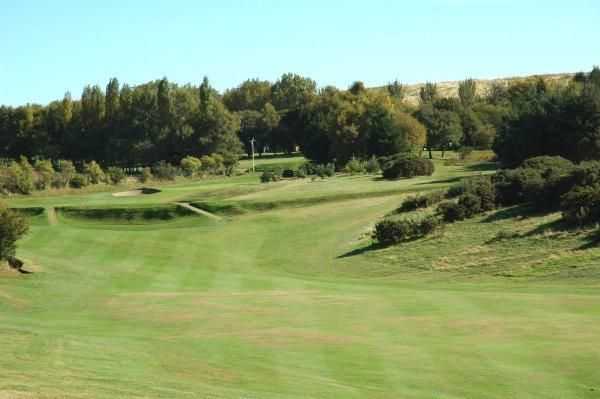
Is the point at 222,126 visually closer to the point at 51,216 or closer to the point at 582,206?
the point at 51,216

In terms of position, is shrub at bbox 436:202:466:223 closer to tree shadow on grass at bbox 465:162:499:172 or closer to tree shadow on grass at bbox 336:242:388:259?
tree shadow on grass at bbox 336:242:388:259

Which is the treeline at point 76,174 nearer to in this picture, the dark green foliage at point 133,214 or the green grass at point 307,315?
the dark green foliage at point 133,214

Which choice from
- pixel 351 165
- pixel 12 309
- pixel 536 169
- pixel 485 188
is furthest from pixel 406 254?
pixel 351 165

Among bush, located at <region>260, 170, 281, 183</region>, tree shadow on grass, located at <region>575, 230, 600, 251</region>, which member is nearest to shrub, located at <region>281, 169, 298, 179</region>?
bush, located at <region>260, 170, 281, 183</region>

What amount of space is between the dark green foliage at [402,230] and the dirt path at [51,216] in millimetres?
24607

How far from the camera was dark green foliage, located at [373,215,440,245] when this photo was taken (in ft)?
131

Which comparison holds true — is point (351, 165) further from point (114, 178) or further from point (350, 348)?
point (350, 348)

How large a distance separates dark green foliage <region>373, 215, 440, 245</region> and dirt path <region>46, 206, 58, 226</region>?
24.6m

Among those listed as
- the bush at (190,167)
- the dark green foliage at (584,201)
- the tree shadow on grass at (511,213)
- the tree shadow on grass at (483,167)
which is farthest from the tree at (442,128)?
the dark green foliage at (584,201)

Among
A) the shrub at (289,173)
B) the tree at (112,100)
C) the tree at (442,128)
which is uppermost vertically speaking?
the tree at (112,100)

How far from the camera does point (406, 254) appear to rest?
3709 centimetres

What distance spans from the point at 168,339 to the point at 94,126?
103 meters

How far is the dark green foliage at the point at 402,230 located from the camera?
131 ft

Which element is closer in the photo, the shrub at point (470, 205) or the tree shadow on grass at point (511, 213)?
the tree shadow on grass at point (511, 213)
